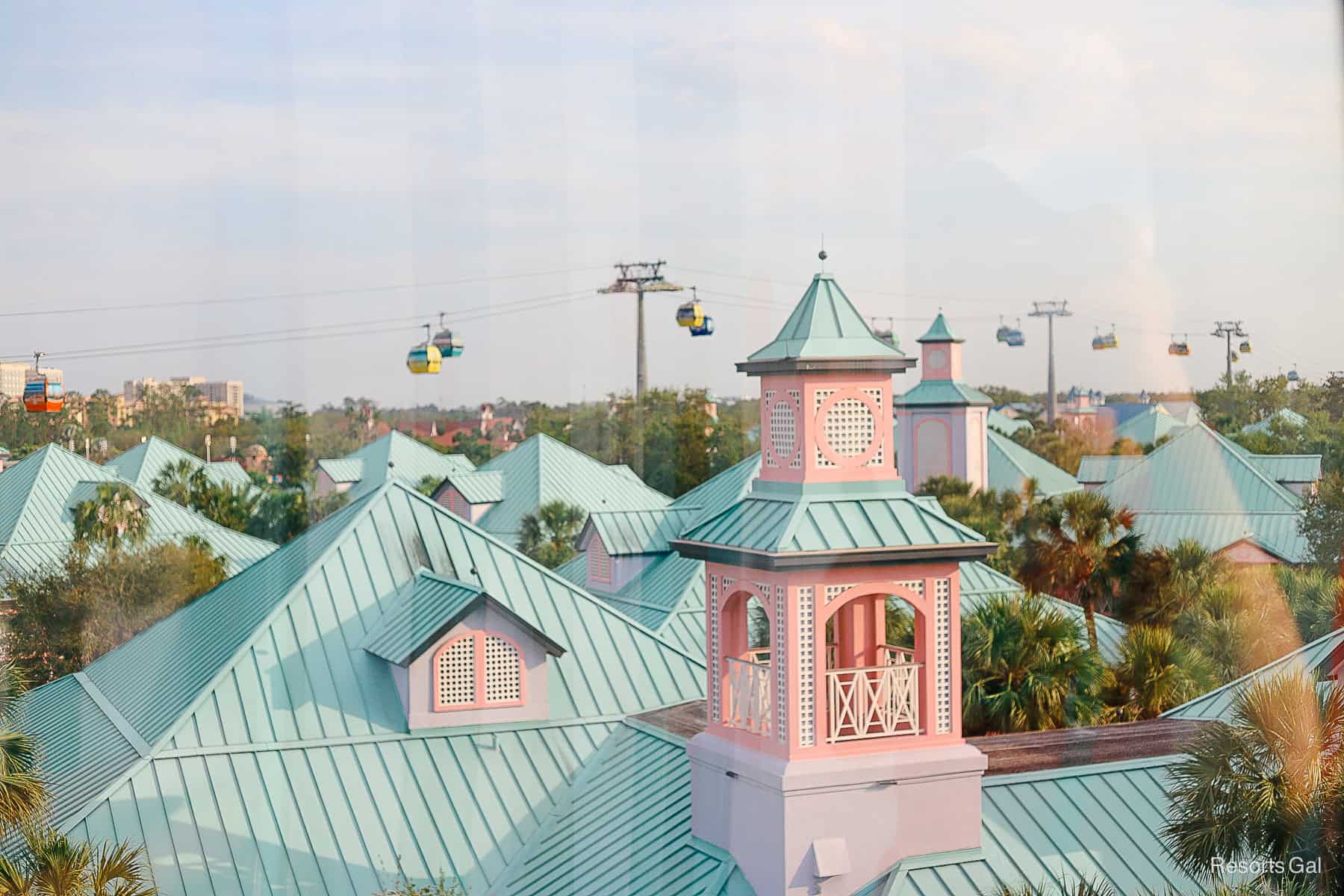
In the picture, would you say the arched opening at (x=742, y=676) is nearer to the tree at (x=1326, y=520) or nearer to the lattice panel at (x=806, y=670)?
the lattice panel at (x=806, y=670)

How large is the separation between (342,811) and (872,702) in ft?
7.89

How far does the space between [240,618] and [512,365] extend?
3.98 meters

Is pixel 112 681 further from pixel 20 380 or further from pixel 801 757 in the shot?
pixel 801 757

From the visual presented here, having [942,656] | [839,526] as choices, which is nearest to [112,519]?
[839,526]

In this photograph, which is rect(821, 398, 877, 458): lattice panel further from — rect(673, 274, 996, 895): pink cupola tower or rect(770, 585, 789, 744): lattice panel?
rect(770, 585, 789, 744): lattice panel

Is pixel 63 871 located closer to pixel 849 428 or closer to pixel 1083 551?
pixel 849 428

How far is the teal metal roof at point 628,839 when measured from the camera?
5.44m

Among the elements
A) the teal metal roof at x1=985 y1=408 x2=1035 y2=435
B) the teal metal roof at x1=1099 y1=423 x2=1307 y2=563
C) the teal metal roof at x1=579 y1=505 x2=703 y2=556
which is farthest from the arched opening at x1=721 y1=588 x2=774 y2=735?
the teal metal roof at x1=985 y1=408 x2=1035 y2=435

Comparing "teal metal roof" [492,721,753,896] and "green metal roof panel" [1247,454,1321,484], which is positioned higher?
"green metal roof panel" [1247,454,1321,484]

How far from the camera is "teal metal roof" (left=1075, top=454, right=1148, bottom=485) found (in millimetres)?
13602

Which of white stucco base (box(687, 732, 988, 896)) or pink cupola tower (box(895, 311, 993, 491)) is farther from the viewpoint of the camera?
pink cupola tower (box(895, 311, 993, 491))

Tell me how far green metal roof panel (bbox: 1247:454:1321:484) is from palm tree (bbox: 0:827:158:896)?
9.19 m

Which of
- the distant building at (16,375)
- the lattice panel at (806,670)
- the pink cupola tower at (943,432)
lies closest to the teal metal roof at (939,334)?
the pink cupola tower at (943,432)

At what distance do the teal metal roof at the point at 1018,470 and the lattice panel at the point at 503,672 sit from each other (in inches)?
317
